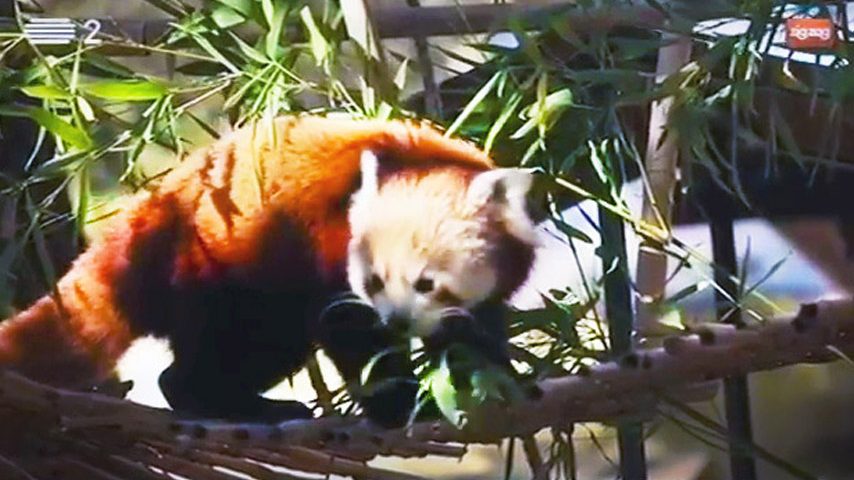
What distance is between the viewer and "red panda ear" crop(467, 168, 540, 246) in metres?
0.91

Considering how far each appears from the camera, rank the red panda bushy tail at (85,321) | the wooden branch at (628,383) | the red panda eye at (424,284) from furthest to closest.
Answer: the red panda bushy tail at (85,321), the red panda eye at (424,284), the wooden branch at (628,383)

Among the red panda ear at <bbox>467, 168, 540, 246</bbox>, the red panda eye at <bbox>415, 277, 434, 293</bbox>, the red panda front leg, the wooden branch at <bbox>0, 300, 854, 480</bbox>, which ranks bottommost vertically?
the wooden branch at <bbox>0, 300, 854, 480</bbox>

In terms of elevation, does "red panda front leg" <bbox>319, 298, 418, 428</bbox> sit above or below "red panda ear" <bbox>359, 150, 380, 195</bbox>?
below

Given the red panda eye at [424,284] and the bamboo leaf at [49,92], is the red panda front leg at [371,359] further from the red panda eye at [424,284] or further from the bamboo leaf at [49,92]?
the bamboo leaf at [49,92]

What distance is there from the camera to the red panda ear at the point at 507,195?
91 cm

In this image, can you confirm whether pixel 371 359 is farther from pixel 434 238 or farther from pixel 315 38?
pixel 315 38

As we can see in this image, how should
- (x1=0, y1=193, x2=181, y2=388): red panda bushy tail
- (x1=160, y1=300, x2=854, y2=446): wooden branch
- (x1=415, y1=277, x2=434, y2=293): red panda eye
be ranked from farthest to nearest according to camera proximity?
1. (x1=0, y1=193, x2=181, y2=388): red panda bushy tail
2. (x1=415, y1=277, x2=434, y2=293): red panda eye
3. (x1=160, y1=300, x2=854, y2=446): wooden branch

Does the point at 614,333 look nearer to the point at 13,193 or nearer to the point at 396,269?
the point at 396,269

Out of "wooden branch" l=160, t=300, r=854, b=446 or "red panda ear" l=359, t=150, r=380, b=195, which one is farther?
"red panda ear" l=359, t=150, r=380, b=195

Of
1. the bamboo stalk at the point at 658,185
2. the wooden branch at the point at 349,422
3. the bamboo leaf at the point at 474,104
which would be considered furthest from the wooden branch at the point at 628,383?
the bamboo leaf at the point at 474,104

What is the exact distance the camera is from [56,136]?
3.31ft

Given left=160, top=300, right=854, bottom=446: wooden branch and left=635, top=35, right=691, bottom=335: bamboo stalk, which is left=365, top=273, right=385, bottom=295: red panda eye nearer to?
left=160, top=300, right=854, bottom=446: wooden branch

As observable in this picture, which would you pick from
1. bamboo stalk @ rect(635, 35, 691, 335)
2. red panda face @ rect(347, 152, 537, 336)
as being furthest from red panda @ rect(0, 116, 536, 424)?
bamboo stalk @ rect(635, 35, 691, 335)

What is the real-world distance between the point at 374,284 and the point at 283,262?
0.08m
